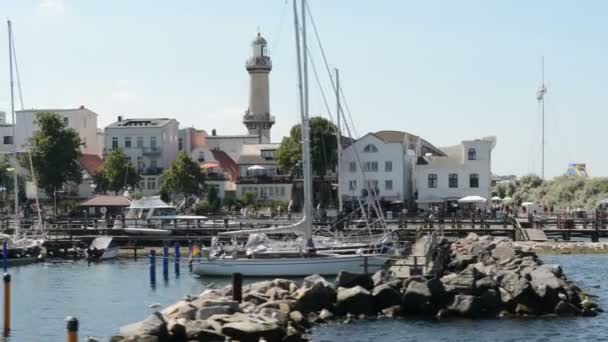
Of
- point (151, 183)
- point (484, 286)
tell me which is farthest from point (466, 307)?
point (151, 183)

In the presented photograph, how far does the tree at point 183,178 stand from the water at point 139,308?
40.7 m

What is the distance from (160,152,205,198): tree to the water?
40.7m

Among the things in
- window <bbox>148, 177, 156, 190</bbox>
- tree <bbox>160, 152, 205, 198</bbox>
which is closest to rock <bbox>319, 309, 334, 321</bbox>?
tree <bbox>160, 152, 205, 198</bbox>

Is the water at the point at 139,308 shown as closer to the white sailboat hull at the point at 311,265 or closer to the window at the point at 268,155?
the white sailboat hull at the point at 311,265

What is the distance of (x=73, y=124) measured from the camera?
12206 cm

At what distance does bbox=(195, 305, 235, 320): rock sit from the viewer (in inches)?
1255

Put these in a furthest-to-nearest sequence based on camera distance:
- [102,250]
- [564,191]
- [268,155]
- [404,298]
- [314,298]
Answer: [564,191] < [268,155] < [102,250] < [404,298] < [314,298]

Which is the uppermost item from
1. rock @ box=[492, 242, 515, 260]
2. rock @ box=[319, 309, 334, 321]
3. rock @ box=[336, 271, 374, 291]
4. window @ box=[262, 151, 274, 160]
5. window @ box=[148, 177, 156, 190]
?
window @ box=[262, 151, 274, 160]

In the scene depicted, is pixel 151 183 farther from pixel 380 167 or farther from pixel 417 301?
pixel 417 301

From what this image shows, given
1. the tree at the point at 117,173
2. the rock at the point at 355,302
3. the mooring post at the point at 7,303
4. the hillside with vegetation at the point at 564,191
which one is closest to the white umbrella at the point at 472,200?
the hillside with vegetation at the point at 564,191

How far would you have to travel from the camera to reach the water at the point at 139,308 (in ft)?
113

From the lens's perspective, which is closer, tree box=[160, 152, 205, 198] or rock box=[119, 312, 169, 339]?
rock box=[119, 312, 169, 339]

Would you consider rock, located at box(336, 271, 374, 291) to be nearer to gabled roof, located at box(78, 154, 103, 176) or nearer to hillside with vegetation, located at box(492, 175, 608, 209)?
gabled roof, located at box(78, 154, 103, 176)

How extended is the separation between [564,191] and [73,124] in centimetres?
5991
